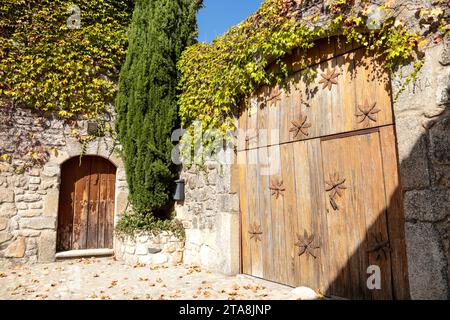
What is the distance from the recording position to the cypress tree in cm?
496

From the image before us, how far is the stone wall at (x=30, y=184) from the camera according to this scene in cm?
476

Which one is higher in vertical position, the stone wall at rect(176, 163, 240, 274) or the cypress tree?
the cypress tree

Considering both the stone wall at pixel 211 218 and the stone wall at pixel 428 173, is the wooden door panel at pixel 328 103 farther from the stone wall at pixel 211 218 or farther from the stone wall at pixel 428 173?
the stone wall at pixel 211 218

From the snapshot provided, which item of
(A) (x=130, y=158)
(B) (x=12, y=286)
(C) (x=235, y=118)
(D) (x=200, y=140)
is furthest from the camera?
(A) (x=130, y=158)

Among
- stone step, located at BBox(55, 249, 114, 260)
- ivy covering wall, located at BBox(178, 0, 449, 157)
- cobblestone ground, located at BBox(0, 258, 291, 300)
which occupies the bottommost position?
cobblestone ground, located at BBox(0, 258, 291, 300)

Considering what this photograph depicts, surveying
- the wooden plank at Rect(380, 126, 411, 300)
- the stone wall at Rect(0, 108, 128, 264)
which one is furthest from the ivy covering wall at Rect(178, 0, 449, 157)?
the stone wall at Rect(0, 108, 128, 264)

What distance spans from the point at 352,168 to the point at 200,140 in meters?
2.30

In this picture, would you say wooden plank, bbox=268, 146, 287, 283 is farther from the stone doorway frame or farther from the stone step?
the stone step

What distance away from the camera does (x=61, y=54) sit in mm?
5203

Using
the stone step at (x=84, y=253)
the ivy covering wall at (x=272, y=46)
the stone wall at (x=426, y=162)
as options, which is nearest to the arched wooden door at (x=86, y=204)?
the stone step at (x=84, y=253)

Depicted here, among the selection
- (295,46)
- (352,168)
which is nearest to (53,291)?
(352,168)

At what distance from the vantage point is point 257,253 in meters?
3.81

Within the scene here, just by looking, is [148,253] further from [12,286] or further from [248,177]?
[248,177]

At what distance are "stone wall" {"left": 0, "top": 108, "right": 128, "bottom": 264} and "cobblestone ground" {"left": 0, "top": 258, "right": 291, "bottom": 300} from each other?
0.31m
